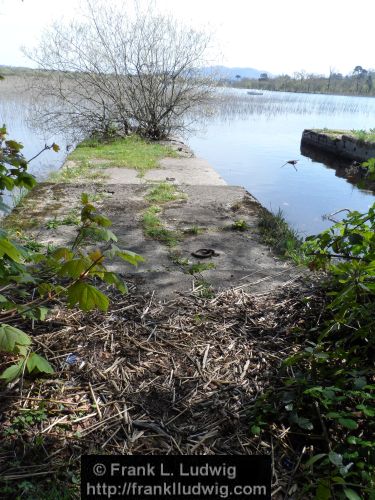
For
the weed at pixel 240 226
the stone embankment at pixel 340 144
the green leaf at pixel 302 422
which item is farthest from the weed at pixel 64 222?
the stone embankment at pixel 340 144

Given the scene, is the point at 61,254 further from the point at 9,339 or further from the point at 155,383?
the point at 155,383

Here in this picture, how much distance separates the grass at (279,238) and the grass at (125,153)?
4.22 metres

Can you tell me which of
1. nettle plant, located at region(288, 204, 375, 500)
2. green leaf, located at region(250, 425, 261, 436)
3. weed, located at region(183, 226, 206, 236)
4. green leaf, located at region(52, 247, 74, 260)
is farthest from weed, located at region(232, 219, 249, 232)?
green leaf, located at region(52, 247, 74, 260)

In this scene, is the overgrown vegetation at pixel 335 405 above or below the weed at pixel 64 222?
above

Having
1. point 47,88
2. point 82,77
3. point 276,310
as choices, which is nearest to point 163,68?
point 82,77

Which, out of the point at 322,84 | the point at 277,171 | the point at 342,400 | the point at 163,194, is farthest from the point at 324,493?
the point at 322,84

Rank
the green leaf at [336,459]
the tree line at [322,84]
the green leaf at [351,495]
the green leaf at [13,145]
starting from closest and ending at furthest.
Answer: the green leaf at [351,495] < the green leaf at [336,459] < the green leaf at [13,145] < the tree line at [322,84]

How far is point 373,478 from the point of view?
55.0 inches

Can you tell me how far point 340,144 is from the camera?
1858cm

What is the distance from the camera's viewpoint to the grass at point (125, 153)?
9.76 meters

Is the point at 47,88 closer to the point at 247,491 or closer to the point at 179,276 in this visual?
the point at 179,276

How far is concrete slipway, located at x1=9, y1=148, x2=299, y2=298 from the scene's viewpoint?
3482 mm

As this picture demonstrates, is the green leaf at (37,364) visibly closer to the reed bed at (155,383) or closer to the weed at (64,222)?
the reed bed at (155,383)

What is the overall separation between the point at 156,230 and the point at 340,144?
53.1 ft
